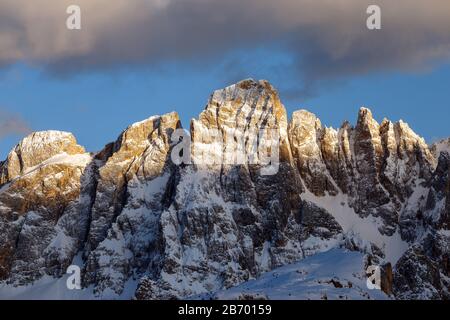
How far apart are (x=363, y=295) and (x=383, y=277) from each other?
96.2ft
